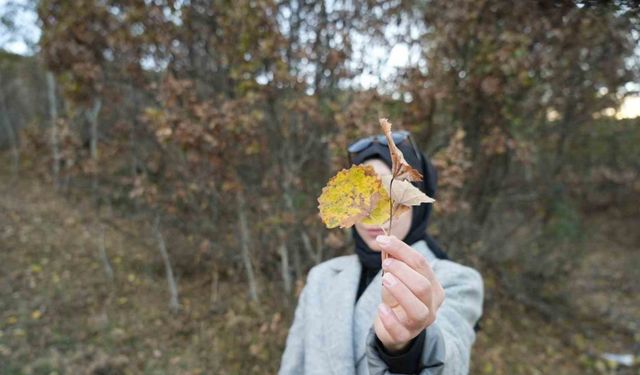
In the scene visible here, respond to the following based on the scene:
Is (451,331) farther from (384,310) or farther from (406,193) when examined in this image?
(406,193)

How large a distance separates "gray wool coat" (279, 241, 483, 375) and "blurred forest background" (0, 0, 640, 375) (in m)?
1.09

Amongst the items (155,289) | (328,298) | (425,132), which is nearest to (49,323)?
(155,289)

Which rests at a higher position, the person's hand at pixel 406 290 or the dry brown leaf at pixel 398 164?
the dry brown leaf at pixel 398 164

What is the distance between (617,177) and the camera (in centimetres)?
405

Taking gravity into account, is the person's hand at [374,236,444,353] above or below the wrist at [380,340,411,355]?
above

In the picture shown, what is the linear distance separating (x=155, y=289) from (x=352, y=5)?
3914mm

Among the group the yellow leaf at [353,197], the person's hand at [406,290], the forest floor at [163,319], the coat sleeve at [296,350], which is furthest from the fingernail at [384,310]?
the forest floor at [163,319]

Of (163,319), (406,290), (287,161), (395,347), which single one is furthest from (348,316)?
(163,319)

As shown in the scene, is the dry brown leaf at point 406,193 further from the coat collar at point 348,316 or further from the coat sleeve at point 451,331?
the coat collar at point 348,316

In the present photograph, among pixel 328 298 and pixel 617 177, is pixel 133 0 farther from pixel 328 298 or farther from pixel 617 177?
pixel 617 177

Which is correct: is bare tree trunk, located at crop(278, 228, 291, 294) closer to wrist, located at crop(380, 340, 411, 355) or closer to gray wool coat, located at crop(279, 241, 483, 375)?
gray wool coat, located at crop(279, 241, 483, 375)

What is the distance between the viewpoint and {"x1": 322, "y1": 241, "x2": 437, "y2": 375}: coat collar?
1365 millimetres

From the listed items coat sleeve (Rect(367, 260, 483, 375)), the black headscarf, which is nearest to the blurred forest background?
the black headscarf

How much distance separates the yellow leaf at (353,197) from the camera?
0.77 metres
